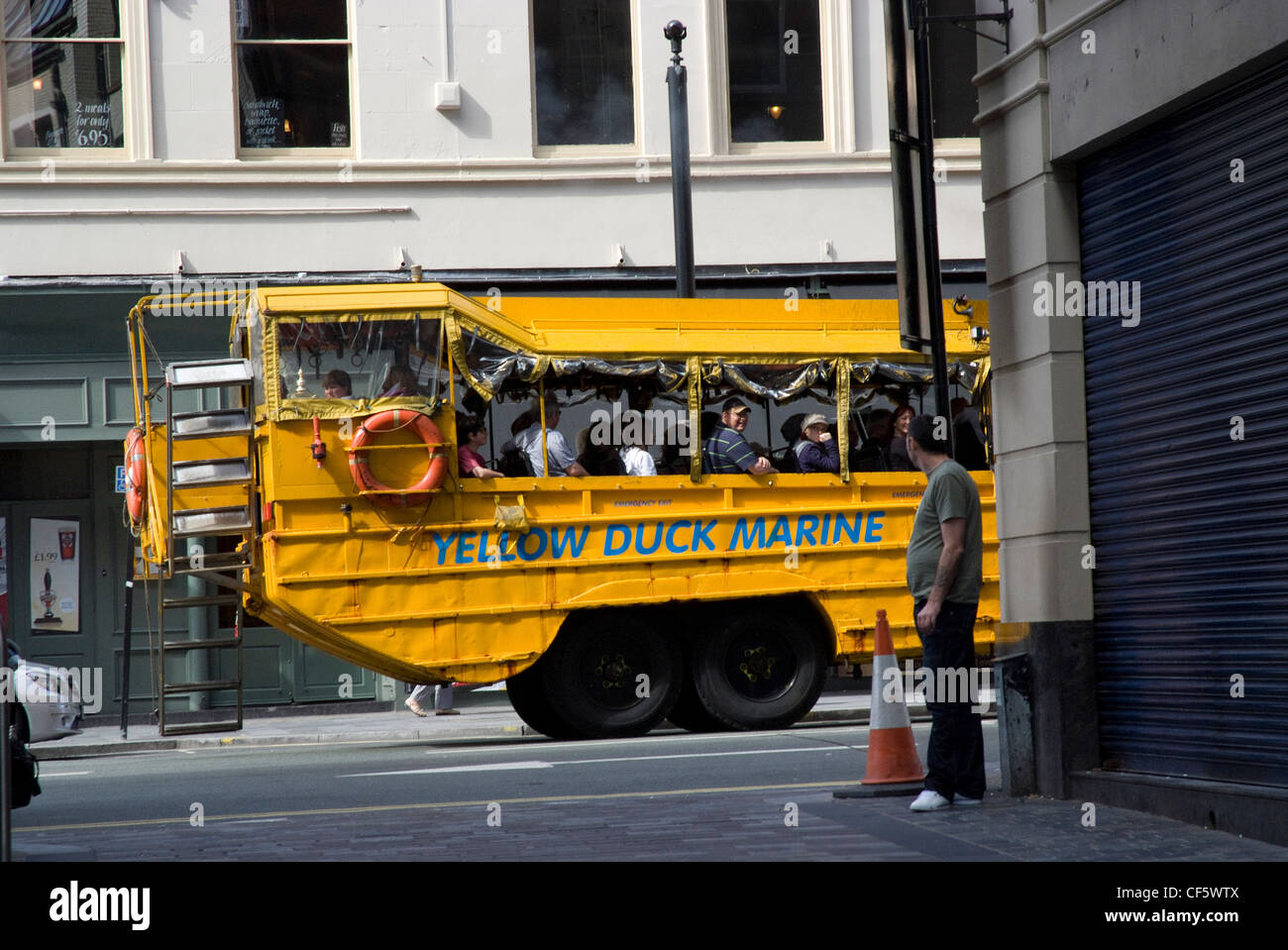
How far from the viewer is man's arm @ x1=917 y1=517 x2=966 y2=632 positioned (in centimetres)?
848

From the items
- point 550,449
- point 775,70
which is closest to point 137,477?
point 550,449

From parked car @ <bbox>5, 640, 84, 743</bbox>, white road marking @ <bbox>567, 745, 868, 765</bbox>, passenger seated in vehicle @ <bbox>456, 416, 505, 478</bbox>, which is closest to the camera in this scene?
white road marking @ <bbox>567, 745, 868, 765</bbox>

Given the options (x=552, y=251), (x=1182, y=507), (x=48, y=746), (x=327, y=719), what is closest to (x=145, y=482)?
(x=48, y=746)

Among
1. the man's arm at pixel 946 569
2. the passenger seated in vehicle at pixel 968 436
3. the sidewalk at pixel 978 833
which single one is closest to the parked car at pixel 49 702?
the sidewalk at pixel 978 833

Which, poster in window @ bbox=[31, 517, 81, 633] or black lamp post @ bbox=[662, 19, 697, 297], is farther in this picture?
poster in window @ bbox=[31, 517, 81, 633]

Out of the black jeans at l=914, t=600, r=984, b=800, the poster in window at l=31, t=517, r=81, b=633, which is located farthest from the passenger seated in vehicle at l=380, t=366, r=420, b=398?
the poster in window at l=31, t=517, r=81, b=633

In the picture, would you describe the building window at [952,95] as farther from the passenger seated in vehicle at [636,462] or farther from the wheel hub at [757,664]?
the wheel hub at [757,664]

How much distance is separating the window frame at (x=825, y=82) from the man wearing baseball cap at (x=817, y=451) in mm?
6569

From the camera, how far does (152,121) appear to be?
1947 cm

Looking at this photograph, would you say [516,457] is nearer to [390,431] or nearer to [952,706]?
[390,431]

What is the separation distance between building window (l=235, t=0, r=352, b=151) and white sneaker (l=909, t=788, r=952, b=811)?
533 inches

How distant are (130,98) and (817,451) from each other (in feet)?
31.6

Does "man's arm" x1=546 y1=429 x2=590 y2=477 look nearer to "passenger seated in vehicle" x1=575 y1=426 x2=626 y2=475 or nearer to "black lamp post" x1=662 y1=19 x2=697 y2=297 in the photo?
"passenger seated in vehicle" x1=575 y1=426 x2=626 y2=475

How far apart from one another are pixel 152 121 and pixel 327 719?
707 centimetres
